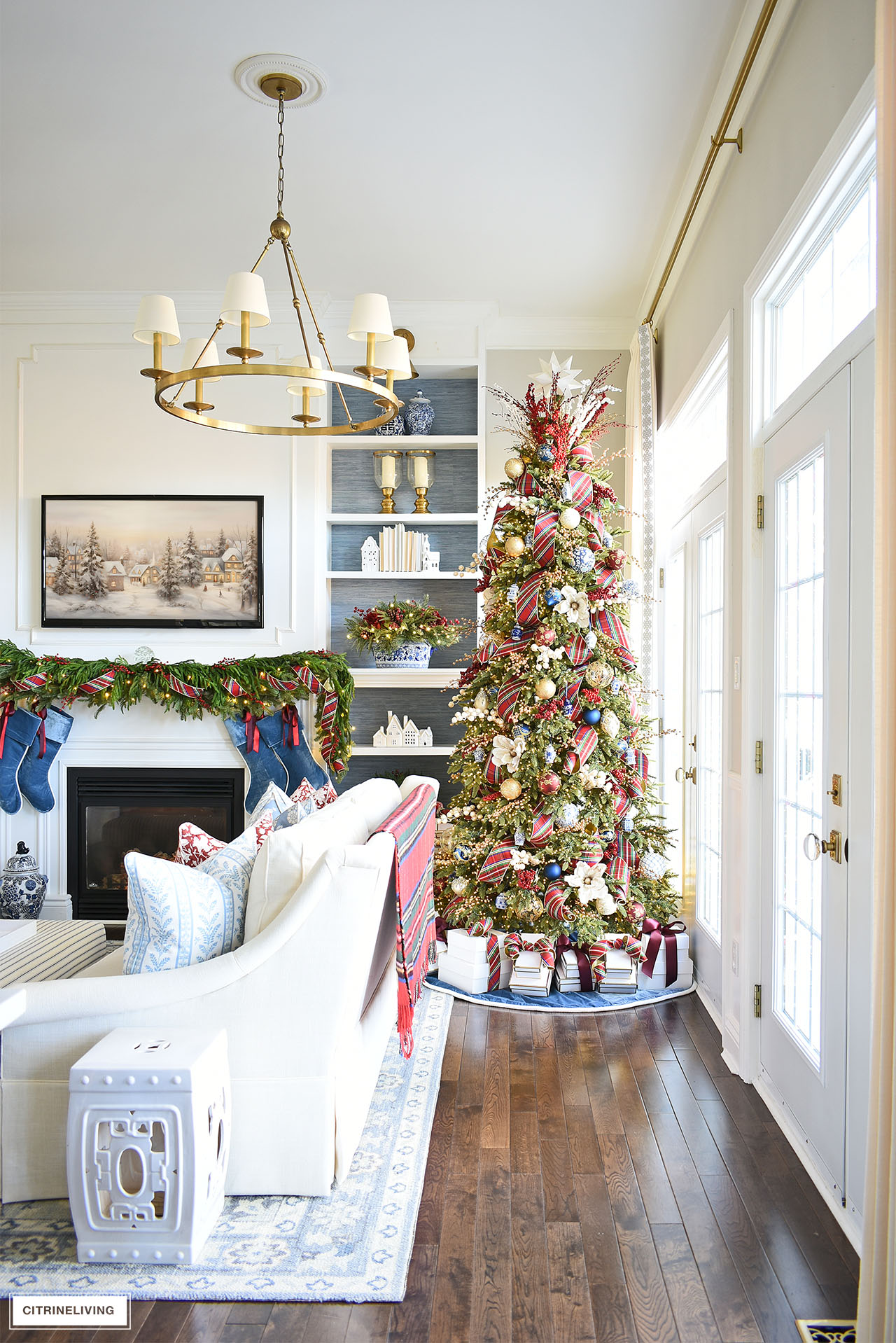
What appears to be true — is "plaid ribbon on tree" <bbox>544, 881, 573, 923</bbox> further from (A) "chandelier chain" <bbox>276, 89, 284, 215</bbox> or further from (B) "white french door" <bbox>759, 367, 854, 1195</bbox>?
(A) "chandelier chain" <bbox>276, 89, 284, 215</bbox>

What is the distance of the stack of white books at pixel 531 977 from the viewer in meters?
3.72

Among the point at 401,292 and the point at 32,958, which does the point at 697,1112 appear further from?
the point at 401,292

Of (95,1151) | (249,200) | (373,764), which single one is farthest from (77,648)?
(95,1151)

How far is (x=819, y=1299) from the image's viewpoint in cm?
185

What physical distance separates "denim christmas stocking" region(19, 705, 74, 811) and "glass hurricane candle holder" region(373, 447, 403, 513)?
6.71 ft

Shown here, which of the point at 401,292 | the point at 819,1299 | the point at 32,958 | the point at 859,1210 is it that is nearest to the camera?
the point at 819,1299

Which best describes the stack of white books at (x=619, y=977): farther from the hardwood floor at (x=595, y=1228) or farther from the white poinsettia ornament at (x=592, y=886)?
the hardwood floor at (x=595, y=1228)

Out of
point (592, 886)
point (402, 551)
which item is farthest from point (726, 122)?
point (592, 886)

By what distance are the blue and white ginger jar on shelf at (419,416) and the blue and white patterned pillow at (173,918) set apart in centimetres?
328

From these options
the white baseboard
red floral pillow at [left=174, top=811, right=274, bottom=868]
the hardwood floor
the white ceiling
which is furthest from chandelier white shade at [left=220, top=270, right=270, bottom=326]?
the white baseboard

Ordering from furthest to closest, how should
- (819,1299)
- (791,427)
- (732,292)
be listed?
(732,292) → (791,427) → (819,1299)

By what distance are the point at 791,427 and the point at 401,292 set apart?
286 cm

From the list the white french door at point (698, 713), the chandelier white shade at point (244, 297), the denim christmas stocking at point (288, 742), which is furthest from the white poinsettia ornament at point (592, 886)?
the chandelier white shade at point (244, 297)

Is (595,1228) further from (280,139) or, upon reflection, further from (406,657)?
(280,139)
